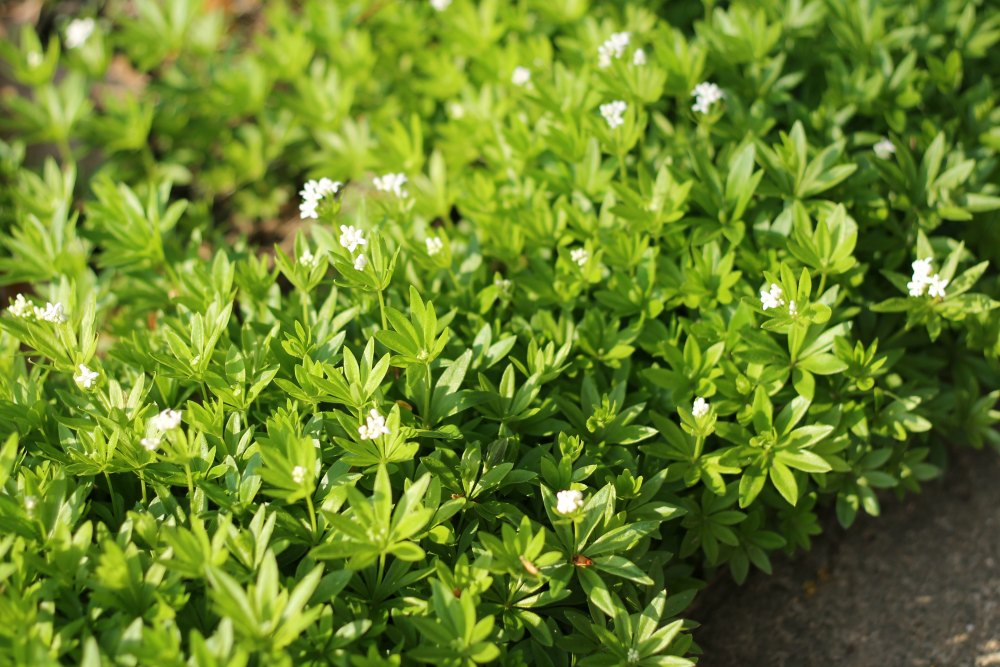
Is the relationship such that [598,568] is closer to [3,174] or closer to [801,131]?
[801,131]

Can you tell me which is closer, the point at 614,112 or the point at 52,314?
the point at 52,314

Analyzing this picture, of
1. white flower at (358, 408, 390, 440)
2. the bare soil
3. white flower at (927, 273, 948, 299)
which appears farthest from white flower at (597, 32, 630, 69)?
the bare soil

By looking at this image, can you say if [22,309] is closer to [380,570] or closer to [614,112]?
[380,570]

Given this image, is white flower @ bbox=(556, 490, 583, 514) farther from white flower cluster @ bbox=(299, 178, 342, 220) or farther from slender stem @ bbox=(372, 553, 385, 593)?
white flower cluster @ bbox=(299, 178, 342, 220)

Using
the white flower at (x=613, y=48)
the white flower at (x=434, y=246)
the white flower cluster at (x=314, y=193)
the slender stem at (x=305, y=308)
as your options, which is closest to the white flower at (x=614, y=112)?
the white flower at (x=613, y=48)

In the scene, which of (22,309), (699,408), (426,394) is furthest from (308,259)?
(699,408)

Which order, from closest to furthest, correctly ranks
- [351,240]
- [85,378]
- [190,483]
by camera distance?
[190,483] < [85,378] < [351,240]
